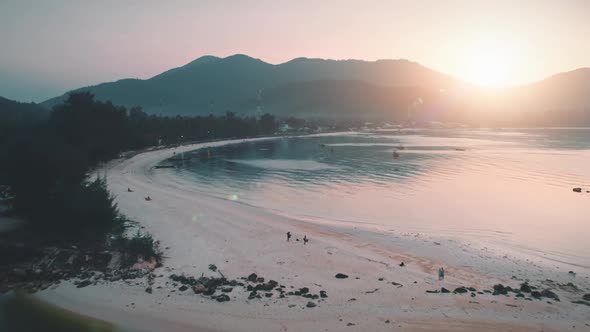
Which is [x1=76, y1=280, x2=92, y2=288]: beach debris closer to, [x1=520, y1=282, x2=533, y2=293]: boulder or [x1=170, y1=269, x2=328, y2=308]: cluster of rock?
[x1=170, y1=269, x2=328, y2=308]: cluster of rock

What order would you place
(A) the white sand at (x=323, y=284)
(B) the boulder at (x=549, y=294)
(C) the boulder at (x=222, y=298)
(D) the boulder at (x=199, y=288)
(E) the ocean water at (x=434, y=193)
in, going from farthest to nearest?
(E) the ocean water at (x=434, y=193), (B) the boulder at (x=549, y=294), (D) the boulder at (x=199, y=288), (C) the boulder at (x=222, y=298), (A) the white sand at (x=323, y=284)

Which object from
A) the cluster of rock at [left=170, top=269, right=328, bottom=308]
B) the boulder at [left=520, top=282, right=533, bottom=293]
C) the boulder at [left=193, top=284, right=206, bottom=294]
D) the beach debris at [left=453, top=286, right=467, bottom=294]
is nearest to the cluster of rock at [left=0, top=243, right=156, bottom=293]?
the cluster of rock at [left=170, top=269, right=328, bottom=308]

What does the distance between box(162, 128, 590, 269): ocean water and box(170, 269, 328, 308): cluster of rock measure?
53.4ft

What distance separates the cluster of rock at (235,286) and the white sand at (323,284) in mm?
414

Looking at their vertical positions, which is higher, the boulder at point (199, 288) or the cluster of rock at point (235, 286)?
the boulder at point (199, 288)

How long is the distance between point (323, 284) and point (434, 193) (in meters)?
35.5

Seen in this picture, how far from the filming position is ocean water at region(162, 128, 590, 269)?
107 ft

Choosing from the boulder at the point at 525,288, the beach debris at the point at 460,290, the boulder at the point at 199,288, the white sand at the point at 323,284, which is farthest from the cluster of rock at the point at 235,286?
the boulder at the point at 525,288

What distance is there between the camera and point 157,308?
16.8 metres

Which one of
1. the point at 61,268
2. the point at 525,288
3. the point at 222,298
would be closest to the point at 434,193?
the point at 525,288

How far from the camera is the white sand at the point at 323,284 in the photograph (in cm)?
1589

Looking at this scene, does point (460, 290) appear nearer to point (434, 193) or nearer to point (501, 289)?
point (501, 289)

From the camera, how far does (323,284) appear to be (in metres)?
19.5

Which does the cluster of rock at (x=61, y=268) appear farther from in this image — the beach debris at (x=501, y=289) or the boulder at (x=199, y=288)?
the beach debris at (x=501, y=289)
